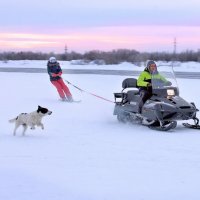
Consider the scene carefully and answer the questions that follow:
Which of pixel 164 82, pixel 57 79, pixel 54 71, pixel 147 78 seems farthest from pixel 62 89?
pixel 164 82

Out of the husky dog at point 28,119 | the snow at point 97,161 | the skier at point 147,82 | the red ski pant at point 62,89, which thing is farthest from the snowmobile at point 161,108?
the red ski pant at point 62,89

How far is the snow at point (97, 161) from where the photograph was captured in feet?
21.9

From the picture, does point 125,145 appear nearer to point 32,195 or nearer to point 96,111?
point 32,195

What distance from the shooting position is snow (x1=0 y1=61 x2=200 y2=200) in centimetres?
667

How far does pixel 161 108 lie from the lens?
11852 millimetres

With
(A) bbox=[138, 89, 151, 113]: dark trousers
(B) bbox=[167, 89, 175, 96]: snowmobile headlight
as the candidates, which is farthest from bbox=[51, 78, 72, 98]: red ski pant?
(B) bbox=[167, 89, 175, 96]: snowmobile headlight

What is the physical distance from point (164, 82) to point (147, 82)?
43cm

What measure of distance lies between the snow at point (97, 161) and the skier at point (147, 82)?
2.38ft

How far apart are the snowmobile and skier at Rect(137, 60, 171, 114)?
11 centimetres

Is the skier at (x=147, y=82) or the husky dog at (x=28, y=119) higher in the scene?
the skier at (x=147, y=82)

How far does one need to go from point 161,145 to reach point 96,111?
595 cm

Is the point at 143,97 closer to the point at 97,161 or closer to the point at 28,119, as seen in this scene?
the point at 28,119

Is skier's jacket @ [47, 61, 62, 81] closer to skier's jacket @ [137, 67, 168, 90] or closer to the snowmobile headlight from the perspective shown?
skier's jacket @ [137, 67, 168, 90]

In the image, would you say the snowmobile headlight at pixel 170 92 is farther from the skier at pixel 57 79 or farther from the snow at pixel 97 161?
the skier at pixel 57 79
